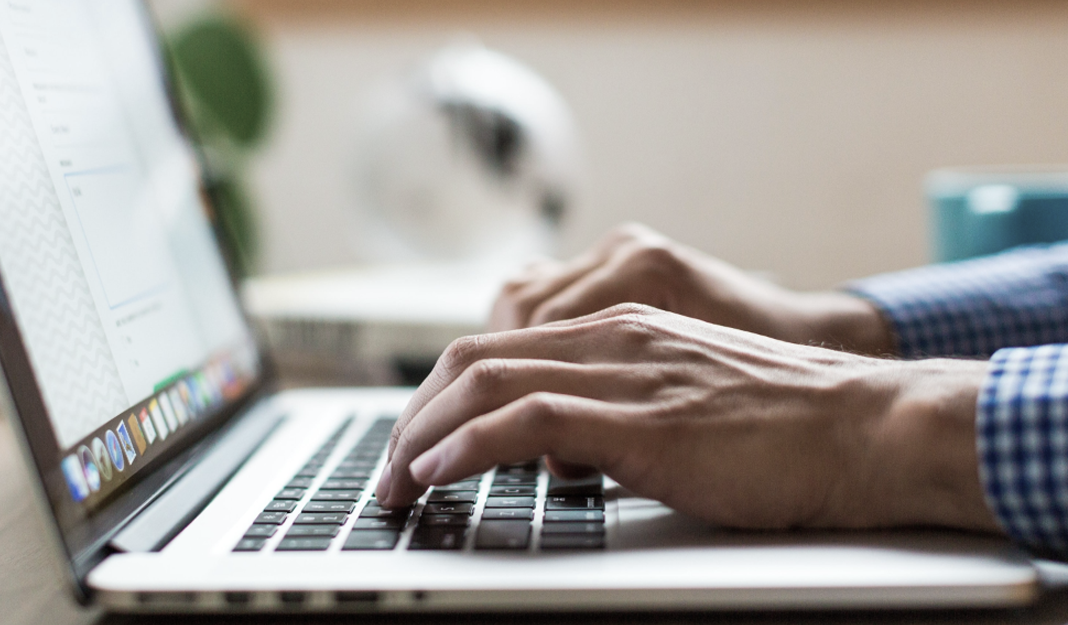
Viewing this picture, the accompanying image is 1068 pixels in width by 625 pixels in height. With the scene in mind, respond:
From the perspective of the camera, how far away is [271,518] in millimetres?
356

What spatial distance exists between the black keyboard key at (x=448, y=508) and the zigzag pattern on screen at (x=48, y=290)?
144 mm

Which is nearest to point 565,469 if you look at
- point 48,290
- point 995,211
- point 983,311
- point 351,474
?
point 351,474

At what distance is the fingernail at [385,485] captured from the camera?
0.36 meters

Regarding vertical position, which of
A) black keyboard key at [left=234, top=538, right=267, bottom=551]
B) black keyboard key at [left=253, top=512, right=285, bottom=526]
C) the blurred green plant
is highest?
the blurred green plant

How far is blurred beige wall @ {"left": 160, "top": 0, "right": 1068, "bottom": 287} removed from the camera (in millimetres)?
1250

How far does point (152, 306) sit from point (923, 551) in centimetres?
39

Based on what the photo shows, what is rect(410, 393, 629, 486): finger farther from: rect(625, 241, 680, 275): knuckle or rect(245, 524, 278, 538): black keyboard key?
rect(625, 241, 680, 275): knuckle

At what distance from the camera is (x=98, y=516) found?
328mm

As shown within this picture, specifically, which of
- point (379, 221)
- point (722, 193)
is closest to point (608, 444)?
point (379, 221)

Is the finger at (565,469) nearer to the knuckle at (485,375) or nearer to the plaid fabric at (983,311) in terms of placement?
the knuckle at (485,375)

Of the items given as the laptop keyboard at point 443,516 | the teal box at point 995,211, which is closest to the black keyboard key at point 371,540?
the laptop keyboard at point 443,516

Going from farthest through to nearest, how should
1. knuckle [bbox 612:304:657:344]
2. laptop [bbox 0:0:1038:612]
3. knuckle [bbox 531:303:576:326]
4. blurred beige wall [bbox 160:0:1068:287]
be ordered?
blurred beige wall [bbox 160:0:1068:287] → knuckle [bbox 531:303:576:326] → knuckle [bbox 612:304:657:344] → laptop [bbox 0:0:1038:612]

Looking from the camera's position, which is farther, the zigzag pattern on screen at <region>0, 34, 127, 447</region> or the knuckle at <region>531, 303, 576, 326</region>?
the knuckle at <region>531, 303, 576, 326</region>

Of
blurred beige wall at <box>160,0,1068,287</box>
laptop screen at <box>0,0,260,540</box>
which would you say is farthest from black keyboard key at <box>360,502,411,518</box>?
blurred beige wall at <box>160,0,1068,287</box>
